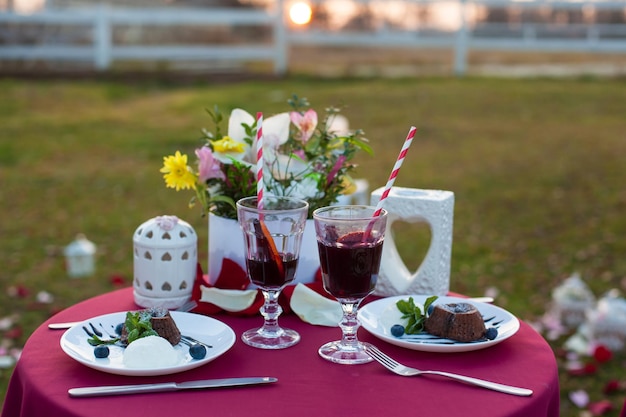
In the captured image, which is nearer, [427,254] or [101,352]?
[101,352]

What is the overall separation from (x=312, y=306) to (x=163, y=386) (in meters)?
0.52

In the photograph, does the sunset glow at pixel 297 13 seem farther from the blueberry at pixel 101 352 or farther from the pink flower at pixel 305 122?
the blueberry at pixel 101 352

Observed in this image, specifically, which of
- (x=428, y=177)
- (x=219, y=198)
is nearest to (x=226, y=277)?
(x=219, y=198)

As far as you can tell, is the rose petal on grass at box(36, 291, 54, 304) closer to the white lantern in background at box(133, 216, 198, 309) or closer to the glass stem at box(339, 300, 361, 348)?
the white lantern in background at box(133, 216, 198, 309)

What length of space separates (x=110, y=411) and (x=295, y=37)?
11.7 metres

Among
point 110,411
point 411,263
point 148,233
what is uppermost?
point 148,233

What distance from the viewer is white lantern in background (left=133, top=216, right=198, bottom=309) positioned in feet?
6.68

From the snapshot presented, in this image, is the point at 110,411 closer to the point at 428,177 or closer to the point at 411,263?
the point at 411,263

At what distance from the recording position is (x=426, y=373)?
1.64 metres

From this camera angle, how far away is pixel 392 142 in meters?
8.30

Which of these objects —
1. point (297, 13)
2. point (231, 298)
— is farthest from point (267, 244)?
point (297, 13)

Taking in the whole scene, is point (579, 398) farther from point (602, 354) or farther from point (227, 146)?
point (227, 146)

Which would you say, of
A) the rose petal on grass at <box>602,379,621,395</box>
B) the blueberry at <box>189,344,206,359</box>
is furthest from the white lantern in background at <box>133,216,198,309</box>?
the rose petal on grass at <box>602,379,621,395</box>

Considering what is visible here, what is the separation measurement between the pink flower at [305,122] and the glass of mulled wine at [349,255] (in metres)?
0.45
